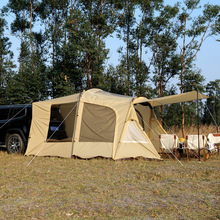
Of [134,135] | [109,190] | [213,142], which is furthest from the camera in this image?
[213,142]

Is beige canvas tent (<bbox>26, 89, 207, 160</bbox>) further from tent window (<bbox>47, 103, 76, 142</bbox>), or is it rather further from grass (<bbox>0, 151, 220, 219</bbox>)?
grass (<bbox>0, 151, 220, 219</bbox>)

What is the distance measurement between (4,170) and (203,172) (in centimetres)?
468

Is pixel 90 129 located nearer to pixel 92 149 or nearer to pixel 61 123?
pixel 92 149

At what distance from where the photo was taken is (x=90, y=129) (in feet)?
31.9

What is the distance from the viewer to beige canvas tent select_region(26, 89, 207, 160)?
367 inches

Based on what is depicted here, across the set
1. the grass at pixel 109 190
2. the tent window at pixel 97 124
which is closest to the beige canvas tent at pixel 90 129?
the tent window at pixel 97 124

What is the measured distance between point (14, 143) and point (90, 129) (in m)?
2.89

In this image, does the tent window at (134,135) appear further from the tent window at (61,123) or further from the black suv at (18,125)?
the black suv at (18,125)

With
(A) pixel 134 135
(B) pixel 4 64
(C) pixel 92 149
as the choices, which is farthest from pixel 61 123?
(B) pixel 4 64

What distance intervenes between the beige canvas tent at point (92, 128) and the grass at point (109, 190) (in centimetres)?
71

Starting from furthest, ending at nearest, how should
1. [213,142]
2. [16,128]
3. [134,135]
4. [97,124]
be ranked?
1. [16,128]
2. [213,142]
3. [97,124]
4. [134,135]

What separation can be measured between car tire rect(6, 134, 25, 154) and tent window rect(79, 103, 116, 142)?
227cm

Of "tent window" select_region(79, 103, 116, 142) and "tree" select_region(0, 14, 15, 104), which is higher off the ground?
"tree" select_region(0, 14, 15, 104)

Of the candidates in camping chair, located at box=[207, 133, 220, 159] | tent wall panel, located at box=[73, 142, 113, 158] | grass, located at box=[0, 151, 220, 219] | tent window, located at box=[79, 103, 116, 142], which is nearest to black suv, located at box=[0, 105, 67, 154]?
tent window, located at box=[79, 103, 116, 142]
